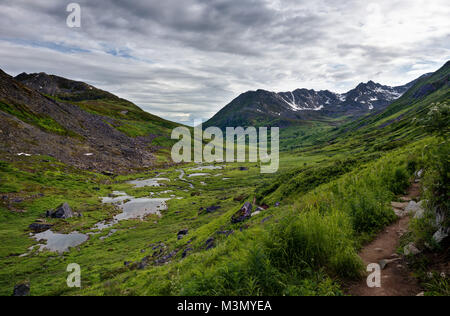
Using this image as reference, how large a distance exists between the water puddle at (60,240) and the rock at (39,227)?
126 cm

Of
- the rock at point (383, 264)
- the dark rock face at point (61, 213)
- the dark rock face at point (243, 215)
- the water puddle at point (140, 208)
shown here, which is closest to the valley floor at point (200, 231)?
the rock at point (383, 264)

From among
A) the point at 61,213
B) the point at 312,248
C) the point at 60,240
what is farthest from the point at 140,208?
the point at 312,248

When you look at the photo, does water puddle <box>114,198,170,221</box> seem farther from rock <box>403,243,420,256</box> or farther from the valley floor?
rock <box>403,243,420,256</box>

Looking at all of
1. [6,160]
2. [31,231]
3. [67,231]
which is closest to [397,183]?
[67,231]

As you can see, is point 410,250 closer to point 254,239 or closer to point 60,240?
point 254,239

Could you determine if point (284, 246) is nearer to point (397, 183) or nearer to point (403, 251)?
point (403, 251)

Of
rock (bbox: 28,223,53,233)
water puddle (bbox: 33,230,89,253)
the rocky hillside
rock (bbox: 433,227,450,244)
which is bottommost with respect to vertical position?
water puddle (bbox: 33,230,89,253)

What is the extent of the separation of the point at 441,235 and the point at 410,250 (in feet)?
3.03

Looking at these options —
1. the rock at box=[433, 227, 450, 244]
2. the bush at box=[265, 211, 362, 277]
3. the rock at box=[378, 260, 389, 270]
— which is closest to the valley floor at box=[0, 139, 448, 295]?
the bush at box=[265, 211, 362, 277]

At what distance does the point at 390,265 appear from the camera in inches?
259

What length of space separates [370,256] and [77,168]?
347ft

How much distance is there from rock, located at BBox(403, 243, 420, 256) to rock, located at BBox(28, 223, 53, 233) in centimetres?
5896

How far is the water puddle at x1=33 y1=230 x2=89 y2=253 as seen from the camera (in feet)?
129

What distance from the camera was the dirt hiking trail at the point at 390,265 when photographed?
5.63 meters
